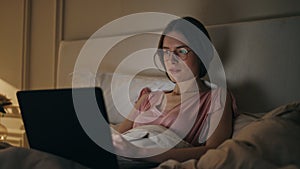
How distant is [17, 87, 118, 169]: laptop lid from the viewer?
93 cm

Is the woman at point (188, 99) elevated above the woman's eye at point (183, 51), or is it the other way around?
the woman's eye at point (183, 51)

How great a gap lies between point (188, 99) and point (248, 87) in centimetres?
29

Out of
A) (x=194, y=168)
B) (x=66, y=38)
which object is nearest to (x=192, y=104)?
(x=194, y=168)

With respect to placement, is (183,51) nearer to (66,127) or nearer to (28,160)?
(66,127)

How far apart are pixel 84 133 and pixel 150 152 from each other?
12.1 inches

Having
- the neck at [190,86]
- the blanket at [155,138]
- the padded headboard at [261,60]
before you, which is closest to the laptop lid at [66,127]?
the blanket at [155,138]

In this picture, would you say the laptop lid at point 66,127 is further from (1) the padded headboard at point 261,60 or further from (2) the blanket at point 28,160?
(1) the padded headboard at point 261,60

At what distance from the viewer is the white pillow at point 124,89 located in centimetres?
183

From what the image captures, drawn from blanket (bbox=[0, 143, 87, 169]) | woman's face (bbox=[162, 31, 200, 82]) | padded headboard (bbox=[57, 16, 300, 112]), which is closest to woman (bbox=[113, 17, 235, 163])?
woman's face (bbox=[162, 31, 200, 82])

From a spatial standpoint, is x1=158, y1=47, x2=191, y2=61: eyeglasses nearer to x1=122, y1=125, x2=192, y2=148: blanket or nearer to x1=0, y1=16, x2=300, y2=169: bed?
x1=0, y1=16, x2=300, y2=169: bed

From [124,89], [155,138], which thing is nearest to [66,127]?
[155,138]

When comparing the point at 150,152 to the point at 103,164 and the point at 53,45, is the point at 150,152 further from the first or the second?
the point at 53,45

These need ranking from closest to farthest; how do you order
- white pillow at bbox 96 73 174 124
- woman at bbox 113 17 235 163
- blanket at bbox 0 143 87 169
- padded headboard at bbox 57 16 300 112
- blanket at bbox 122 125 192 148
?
1. blanket at bbox 0 143 87 169
2. blanket at bbox 122 125 192 148
3. woman at bbox 113 17 235 163
4. padded headboard at bbox 57 16 300 112
5. white pillow at bbox 96 73 174 124

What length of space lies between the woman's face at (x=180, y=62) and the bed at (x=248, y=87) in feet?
0.40
